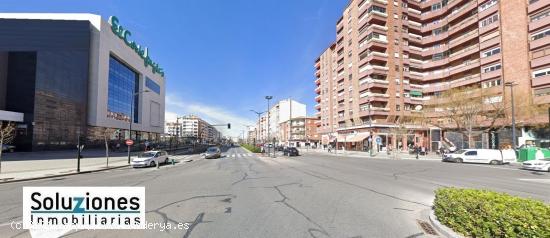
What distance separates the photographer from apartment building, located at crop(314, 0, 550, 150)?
4278 centimetres

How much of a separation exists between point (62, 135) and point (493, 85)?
7025cm

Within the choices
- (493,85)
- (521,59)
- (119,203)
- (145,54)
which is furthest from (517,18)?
(145,54)

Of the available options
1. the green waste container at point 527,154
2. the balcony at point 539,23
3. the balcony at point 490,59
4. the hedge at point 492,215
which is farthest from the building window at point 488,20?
the hedge at point 492,215

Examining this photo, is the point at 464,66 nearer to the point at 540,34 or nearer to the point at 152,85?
the point at 540,34

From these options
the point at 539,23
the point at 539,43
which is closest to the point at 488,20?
the point at 539,23

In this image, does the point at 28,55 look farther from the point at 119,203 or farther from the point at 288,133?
→ the point at 288,133

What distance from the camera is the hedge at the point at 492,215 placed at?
14.0 feet

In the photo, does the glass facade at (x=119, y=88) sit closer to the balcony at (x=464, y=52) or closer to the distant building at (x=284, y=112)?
the balcony at (x=464, y=52)

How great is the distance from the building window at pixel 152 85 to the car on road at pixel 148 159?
6594 centimetres

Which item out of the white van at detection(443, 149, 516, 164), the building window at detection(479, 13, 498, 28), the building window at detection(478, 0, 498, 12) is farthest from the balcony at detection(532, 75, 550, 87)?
the white van at detection(443, 149, 516, 164)

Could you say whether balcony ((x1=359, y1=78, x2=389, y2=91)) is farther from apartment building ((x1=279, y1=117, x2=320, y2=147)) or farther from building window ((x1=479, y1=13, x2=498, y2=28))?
apartment building ((x1=279, y1=117, x2=320, y2=147))

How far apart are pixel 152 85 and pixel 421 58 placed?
7550 cm

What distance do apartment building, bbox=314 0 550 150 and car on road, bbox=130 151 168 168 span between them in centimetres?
3786

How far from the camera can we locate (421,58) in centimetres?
6331
